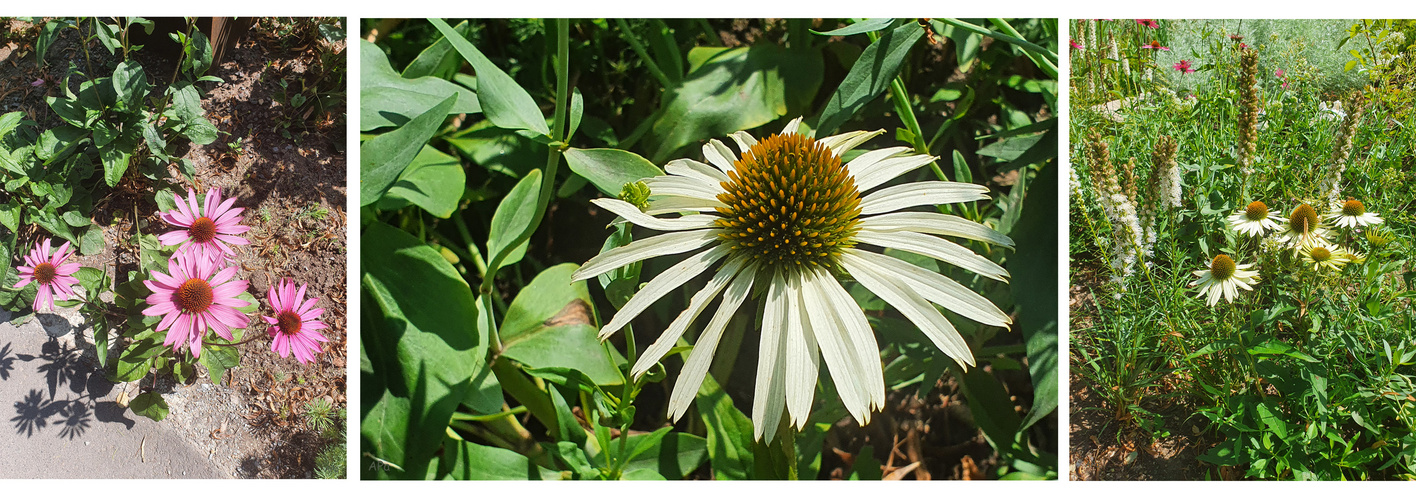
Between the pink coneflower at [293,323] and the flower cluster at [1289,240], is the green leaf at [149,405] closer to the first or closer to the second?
the pink coneflower at [293,323]

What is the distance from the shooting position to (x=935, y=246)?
0.78m

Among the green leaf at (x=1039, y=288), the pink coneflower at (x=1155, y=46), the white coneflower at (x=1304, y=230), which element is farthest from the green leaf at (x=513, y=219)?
the white coneflower at (x=1304, y=230)

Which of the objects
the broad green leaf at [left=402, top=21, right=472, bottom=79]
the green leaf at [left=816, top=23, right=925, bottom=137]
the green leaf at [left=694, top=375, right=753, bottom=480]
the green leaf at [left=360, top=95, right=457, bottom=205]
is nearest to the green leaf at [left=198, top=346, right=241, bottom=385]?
the green leaf at [left=360, top=95, right=457, bottom=205]

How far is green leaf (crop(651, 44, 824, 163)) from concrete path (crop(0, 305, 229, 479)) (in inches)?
27.7

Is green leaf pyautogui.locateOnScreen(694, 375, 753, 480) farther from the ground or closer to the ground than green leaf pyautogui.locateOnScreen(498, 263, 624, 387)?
closer to the ground

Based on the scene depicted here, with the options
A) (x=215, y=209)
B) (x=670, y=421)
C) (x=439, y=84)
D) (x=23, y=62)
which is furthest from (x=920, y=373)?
(x=23, y=62)

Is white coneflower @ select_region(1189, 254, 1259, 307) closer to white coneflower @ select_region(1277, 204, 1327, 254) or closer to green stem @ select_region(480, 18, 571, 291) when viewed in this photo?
white coneflower @ select_region(1277, 204, 1327, 254)

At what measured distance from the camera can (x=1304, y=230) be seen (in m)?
0.79

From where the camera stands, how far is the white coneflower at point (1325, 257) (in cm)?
78

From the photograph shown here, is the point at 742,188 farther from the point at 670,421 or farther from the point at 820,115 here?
the point at 670,421

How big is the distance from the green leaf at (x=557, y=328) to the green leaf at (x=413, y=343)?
5 centimetres

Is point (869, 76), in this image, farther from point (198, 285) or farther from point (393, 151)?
point (198, 285)

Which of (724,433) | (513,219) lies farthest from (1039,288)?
(513,219)

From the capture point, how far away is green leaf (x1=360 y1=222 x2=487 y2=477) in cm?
83
